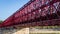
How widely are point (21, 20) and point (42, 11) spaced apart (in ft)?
8.77

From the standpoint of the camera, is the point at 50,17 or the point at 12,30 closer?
the point at 50,17

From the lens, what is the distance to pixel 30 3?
9.13 m

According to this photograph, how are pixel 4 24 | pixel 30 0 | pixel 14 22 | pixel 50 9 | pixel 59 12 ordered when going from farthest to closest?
pixel 4 24
pixel 14 22
pixel 30 0
pixel 50 9
pixel 59 12

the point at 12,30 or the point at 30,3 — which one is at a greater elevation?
the point at 30,3

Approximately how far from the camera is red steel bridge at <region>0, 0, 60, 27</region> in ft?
23.2

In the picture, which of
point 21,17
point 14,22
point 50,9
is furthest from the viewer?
point 14,22

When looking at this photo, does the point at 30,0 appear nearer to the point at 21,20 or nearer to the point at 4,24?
the point at 21,20

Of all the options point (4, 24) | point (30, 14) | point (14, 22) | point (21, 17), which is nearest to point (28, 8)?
point (30, 14)

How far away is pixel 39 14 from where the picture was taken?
843 centimetres

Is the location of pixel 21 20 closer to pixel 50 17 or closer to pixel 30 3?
pixel 30 3

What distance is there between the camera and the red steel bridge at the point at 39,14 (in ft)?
23.2

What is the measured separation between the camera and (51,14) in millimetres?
7434

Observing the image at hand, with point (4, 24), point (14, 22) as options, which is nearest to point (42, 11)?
point (14, 22)

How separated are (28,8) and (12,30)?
11.9ft
